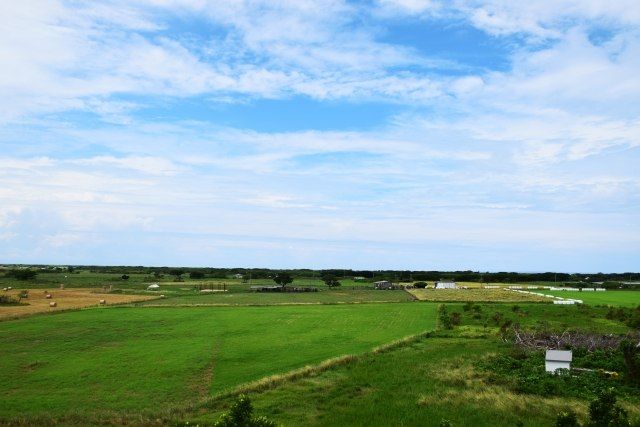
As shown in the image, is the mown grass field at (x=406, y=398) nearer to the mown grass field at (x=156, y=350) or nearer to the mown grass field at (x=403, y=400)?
the mown grass field at (x=403, y=400)

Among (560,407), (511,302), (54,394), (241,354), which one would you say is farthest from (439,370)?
(511,302)

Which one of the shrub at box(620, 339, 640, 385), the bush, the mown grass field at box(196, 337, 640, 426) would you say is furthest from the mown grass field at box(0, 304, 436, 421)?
the shrub at box(620, 339, 640, 385)

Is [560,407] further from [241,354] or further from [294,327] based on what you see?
[294,327]

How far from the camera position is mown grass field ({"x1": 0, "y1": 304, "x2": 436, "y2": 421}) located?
23359 millimetres

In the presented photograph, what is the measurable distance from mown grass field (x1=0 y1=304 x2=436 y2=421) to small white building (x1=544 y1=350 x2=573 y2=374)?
42.5 ft

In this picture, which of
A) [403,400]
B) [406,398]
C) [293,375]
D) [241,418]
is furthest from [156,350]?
[241,418]

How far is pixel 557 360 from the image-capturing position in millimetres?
25531

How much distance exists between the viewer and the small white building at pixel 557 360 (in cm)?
2547

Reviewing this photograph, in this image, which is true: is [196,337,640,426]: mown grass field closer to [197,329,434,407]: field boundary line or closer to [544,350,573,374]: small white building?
[197,329,434,407]: field boundary line

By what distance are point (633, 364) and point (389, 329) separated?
78.4 feet

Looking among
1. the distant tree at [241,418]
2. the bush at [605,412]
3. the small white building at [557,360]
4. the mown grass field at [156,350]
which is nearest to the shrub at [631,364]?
the small white building at [557,360]

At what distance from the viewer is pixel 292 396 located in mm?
22422

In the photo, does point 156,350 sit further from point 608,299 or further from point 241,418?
point 608,299

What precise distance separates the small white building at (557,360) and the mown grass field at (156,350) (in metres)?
13.0
